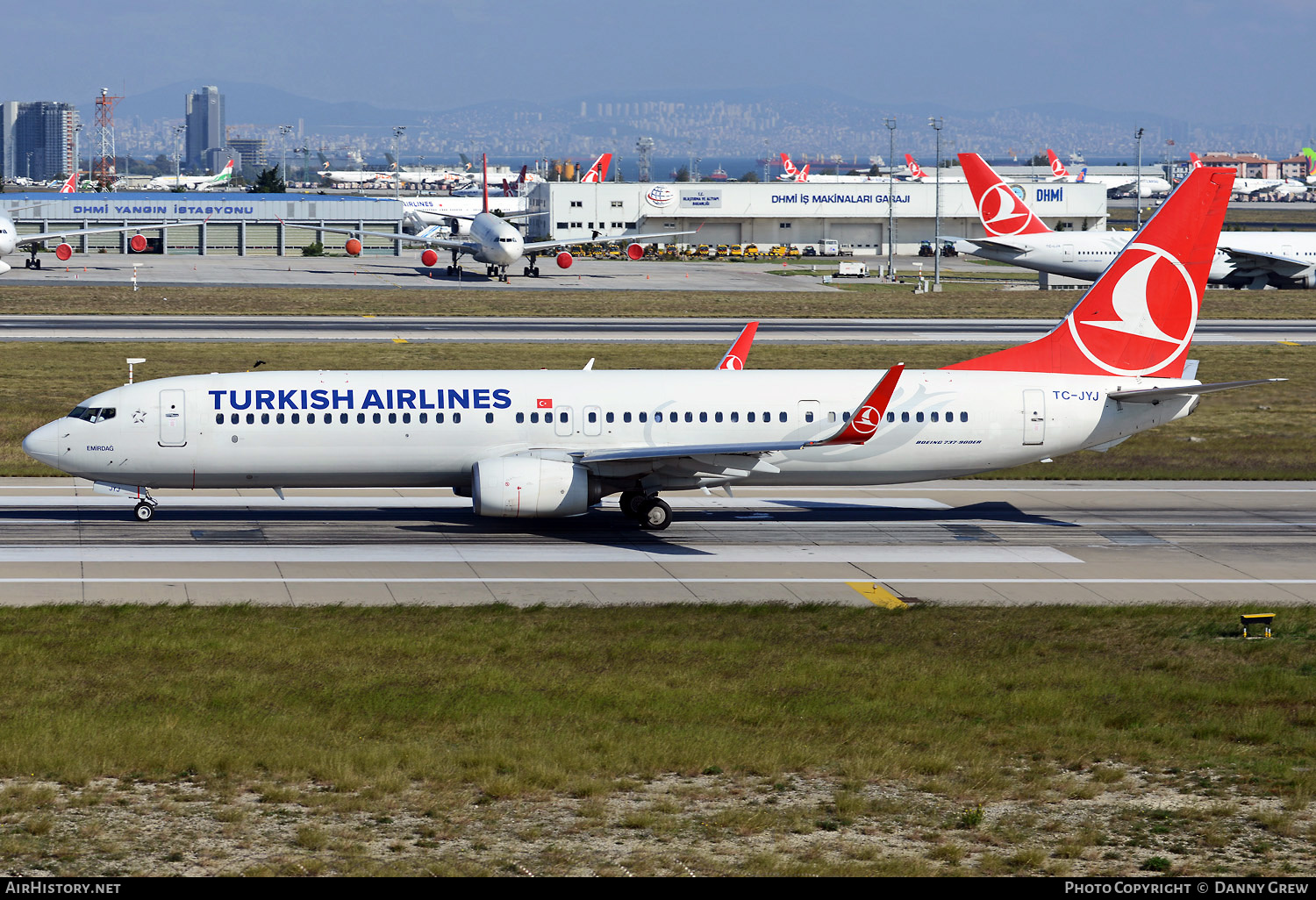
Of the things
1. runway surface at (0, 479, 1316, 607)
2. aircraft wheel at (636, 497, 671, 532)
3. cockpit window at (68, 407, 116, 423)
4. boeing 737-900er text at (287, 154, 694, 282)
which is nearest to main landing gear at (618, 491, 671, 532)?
aircraft wheel at (636, 497, 671, 532)

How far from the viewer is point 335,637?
23844 millimetres

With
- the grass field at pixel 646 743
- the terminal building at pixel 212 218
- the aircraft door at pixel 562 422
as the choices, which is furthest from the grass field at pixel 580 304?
the grass field at pixel 646 743

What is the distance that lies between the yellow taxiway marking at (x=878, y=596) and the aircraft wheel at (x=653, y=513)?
6538mm

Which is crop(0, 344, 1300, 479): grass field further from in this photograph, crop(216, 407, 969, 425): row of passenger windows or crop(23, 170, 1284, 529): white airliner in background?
crop(216, 407, 969, 425): row of passenger windows

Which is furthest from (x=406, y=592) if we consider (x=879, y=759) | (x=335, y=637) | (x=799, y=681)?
(x=879, y=759)

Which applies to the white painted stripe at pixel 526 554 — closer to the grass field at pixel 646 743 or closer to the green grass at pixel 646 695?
the green grass at pixel 646 695

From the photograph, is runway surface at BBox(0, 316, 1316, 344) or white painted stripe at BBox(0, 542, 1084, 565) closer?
white painted stripe at BBox(0, 542, 1084, 565)

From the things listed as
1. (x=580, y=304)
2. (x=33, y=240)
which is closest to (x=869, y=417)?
(x=580, y=304)

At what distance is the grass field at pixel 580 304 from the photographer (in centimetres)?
8738

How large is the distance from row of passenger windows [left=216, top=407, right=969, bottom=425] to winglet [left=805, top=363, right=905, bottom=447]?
9.95 feet

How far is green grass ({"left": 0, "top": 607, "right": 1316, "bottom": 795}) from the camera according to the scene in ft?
55.9

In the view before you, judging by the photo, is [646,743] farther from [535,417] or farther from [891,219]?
[891,219]

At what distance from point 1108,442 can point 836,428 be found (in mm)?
7331
